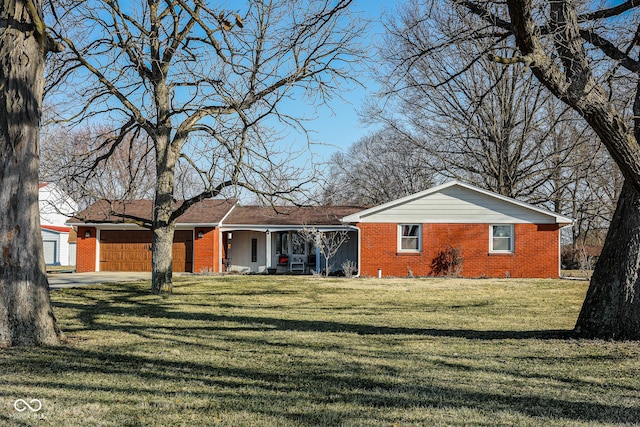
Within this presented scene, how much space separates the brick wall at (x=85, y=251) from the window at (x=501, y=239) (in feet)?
65.1

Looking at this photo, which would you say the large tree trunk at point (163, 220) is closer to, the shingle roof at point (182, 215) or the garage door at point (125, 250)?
the shingle roof at point (182, 215)

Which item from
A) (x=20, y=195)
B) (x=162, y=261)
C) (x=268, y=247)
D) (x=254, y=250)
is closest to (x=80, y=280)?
(x=162, y=261)

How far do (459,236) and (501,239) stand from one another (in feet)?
6.19

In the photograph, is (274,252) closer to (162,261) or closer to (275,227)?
(275,227)

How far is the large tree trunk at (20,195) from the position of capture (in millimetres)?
7836

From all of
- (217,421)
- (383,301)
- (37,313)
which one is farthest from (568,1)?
(383,301)

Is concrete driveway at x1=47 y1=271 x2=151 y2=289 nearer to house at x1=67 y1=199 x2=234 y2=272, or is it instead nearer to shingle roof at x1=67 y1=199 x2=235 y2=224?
house at x1=67 y1=199 x2=234 y2=272

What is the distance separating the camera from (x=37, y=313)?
8039 millimetres

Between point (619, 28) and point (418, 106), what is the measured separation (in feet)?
76.3

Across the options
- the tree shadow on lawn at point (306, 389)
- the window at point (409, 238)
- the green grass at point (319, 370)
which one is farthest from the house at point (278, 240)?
the tree shadow on lawn at point (306, 389)

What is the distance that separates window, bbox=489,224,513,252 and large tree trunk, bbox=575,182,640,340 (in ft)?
57.7

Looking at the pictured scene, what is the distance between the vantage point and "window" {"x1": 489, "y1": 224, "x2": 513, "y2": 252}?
85.9 feet

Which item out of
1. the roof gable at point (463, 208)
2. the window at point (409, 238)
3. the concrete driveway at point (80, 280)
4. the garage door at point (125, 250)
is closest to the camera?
the concrete driveway at point (80, 280)

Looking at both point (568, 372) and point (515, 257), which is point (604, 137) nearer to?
point (568, 372)
